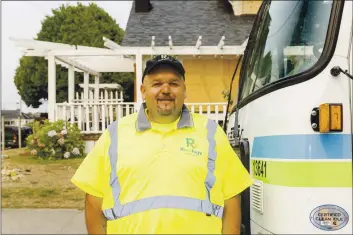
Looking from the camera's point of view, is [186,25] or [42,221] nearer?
[42,221]

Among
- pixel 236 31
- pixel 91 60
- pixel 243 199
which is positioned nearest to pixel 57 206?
pixel 243 199

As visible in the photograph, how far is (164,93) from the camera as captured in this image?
2.49 meters

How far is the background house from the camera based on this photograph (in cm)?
1748

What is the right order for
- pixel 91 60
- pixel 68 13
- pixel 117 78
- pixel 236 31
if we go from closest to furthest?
pixel 91 60 < pixel 236 31 < pixel 117 78 < pixel 68 13

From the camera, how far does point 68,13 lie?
33250 millimetres

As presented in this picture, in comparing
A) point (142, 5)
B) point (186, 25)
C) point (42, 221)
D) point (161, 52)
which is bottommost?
point (42, 221)

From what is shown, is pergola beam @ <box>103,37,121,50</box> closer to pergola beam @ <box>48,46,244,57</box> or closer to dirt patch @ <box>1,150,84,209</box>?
pergola beam @ <box>48,46,244,57</box>

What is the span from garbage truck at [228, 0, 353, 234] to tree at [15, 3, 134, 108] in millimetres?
26952

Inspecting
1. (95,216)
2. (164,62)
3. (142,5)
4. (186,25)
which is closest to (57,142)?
(186,25)

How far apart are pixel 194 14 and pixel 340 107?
17.9 m

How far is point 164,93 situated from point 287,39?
783 mm

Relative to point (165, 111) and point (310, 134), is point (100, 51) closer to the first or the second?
point (165, 111)

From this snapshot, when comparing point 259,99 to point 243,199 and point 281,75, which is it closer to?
point 281,75

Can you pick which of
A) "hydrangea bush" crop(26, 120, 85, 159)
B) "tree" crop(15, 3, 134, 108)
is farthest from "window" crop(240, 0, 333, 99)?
"tree" crop(15, 3, 134, 108)
